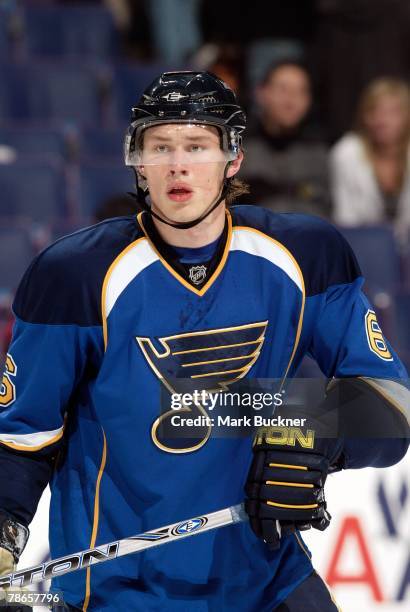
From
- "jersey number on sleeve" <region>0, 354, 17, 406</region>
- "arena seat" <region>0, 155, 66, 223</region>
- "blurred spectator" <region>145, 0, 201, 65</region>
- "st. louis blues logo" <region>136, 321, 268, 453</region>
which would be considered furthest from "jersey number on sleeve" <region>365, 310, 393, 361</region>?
"blurred spectator" <region>145, 0, 201, 65</region>

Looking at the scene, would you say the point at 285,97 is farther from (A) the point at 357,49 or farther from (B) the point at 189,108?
(B) the point at 189,108

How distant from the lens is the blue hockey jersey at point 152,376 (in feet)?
7.59

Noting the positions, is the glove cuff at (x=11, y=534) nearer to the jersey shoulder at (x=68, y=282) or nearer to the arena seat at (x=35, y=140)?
the jersey shoulder at (x=68, y=282)

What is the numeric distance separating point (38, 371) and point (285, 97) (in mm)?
3667

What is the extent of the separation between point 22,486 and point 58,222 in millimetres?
3220

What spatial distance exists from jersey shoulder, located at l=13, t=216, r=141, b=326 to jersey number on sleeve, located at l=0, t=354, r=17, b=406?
0.11 metres

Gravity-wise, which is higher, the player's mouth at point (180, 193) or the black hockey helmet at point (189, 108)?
the black hockey helmet at point (189, 108)

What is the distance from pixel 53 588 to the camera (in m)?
2.44

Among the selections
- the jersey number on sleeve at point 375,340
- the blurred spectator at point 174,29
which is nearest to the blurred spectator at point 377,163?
the blurred spectator at point 174,29

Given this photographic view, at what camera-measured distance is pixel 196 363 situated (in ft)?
7.68

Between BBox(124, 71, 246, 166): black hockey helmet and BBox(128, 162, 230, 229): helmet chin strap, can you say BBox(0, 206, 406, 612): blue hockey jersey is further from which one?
BBox(124, 71, 246, 166): black hockey helmet

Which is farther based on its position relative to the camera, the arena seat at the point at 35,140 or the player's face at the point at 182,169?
the arena seat at the point at 35,140

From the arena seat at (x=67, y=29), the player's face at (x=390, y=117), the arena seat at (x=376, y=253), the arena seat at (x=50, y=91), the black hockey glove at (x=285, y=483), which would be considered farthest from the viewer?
the arena seat at (x=67, y=29)

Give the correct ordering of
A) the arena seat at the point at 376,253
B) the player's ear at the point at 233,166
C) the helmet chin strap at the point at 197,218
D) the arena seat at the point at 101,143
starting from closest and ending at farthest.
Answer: the helmet chin strap at the point at 197,218, the player's ear at the point at 233,166, the arena seat at the point at 376,253, the arena seat at the point at 101,143
